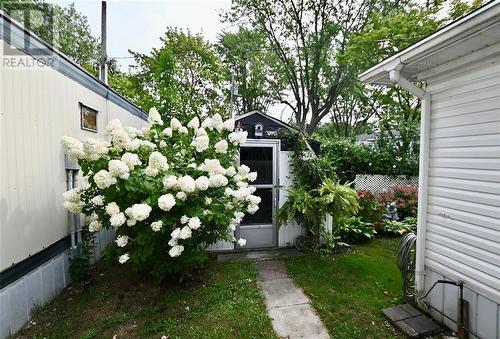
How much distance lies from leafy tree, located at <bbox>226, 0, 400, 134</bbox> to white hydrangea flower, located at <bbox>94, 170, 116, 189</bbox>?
12.8 metres

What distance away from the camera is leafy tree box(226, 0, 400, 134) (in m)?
12.7

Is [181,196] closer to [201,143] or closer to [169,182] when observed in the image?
[169,182]

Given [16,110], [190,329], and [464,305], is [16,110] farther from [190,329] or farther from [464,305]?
[464,305]

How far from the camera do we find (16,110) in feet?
8.02

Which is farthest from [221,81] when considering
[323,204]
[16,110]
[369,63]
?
[16,110]

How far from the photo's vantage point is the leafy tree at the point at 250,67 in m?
13.9

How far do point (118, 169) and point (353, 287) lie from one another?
3.23 m

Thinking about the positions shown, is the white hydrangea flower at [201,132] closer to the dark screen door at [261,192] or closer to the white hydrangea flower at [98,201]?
the dark screen door at [261,192]

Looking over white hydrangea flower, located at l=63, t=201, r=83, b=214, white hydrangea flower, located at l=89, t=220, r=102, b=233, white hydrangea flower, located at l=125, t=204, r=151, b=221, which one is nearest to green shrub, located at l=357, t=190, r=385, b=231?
white hydrangea flower, located at l=125, t=204, r=151, b=221

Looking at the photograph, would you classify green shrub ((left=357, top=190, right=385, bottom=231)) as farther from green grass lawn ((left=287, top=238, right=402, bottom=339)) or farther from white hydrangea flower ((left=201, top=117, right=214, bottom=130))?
white hydrangea flower ((left=201, top=117, right=214, bottom=130))

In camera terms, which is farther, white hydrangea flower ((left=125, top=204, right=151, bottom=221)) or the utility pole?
the utility pole

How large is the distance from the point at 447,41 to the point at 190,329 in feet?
11.5

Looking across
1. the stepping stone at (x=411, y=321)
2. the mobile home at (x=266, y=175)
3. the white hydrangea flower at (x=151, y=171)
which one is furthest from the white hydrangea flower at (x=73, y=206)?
the stepping stone at (x=411, y=321)

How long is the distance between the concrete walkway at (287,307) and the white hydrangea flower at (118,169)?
218 centimetres
